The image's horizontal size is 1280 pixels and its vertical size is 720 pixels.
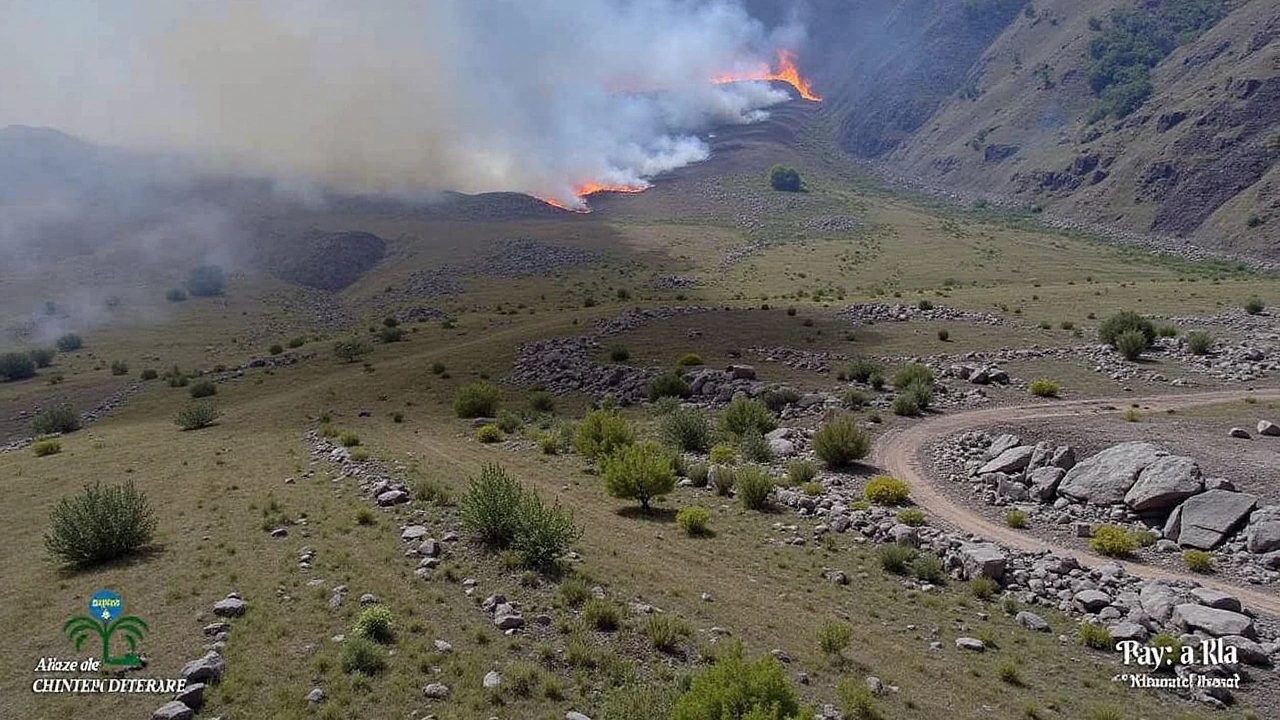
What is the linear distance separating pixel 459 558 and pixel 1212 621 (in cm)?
1588

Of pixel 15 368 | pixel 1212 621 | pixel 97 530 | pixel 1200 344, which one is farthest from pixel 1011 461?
pixel 15 368

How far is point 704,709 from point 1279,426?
2532cm

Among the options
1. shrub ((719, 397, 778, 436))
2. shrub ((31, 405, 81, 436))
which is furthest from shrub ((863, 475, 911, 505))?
shrub ((31, 405, 81, 436))

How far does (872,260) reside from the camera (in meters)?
86.7

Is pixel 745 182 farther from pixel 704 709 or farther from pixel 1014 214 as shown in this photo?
pixel 704 709

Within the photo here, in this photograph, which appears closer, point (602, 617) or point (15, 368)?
point (602, 617)

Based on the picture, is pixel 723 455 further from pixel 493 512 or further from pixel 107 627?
pixel 107 627

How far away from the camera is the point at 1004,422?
2766cm

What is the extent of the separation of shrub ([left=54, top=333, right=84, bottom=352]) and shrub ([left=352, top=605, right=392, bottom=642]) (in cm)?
6689

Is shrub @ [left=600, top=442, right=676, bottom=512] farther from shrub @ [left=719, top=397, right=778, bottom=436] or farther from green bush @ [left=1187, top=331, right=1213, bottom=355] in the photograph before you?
green bush @ [left=1187, top=331, right=1213, bottom=355]

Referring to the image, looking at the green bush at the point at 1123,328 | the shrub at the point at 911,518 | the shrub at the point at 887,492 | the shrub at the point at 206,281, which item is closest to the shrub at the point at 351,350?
the shrub at the point at 206,281

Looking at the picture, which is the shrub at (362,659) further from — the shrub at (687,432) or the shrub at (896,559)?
the shrub at (687,432)

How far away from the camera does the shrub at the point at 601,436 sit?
27047mm

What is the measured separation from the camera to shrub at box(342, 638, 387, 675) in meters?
12.2
